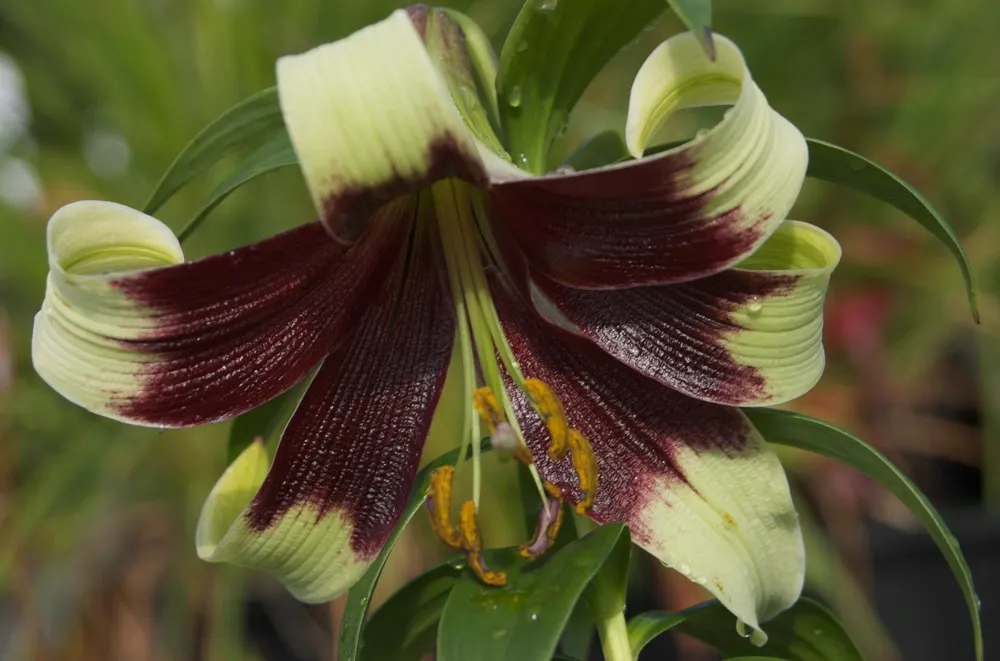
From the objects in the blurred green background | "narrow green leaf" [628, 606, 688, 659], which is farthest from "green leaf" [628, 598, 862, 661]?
the blurred green background

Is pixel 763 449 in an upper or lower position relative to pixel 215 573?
upper

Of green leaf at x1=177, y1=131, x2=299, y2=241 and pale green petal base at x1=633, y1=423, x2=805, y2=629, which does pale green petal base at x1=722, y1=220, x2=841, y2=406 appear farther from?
green leaf at x1=177, y1=131, x2=299, y2=241

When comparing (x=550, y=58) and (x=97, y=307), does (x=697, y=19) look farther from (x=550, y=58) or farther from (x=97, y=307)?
(x=97, y=307)

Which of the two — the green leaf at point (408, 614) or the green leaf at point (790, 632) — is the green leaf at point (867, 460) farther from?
the green leaf at point (408, 614)

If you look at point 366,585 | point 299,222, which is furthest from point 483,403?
point 299,222

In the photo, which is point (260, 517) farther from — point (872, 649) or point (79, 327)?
point (872, 649)

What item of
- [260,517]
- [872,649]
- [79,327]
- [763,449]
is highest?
[79,327]

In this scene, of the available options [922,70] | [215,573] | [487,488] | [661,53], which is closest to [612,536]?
[661,53]

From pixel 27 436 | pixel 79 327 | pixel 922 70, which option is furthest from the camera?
pixel 922 70
